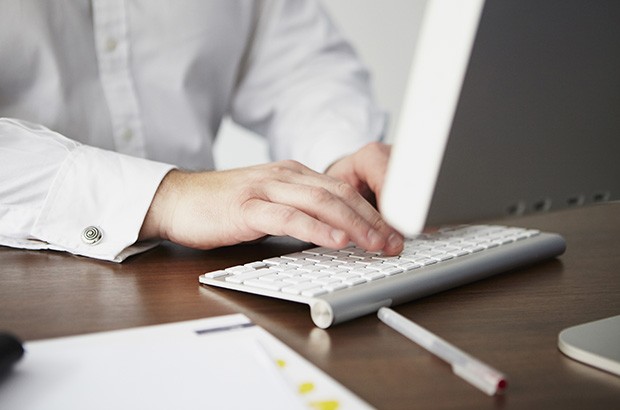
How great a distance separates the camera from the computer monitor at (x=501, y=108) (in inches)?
15.8

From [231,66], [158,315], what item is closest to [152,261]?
[158,315]

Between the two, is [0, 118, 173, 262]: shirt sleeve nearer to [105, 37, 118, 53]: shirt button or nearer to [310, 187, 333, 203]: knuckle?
[310, 187, 333, 203]: knuckle

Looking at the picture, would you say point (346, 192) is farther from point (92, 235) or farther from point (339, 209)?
point (92, 235)

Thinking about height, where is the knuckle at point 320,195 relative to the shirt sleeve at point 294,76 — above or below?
below

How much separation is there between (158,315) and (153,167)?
0.25 meters

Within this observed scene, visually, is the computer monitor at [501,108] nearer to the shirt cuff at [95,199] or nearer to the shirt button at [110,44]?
the shirt cuff at [95,199]

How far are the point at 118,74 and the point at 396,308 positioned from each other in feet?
2.18

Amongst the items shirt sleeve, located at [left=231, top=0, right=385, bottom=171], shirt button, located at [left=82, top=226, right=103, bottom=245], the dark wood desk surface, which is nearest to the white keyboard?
the dark wood desk surface

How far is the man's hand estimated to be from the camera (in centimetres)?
64

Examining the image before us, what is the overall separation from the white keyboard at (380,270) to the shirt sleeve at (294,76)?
0.49 m

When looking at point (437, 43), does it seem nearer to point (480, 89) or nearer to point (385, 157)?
point (480, 89)

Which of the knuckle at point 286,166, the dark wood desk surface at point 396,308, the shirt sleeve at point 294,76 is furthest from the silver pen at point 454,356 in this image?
the shirt sleeve at point 294,76

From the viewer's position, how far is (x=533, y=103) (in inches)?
17.3

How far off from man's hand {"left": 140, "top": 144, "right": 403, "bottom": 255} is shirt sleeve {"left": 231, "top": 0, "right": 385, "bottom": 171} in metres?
0.43
